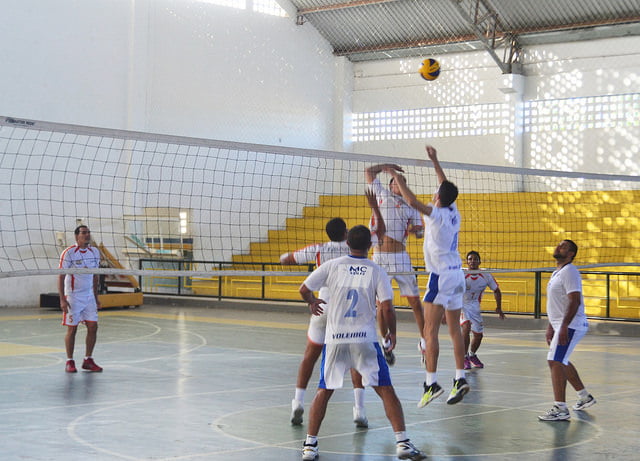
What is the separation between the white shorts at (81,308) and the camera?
12094mm

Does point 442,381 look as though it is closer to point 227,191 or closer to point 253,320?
point 253,320

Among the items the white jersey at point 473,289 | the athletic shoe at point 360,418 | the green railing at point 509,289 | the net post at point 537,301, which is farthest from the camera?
the green railing at point 509,289

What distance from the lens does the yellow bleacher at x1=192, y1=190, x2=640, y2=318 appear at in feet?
70.2

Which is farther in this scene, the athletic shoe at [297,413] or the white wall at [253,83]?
the white wall at [253,83]

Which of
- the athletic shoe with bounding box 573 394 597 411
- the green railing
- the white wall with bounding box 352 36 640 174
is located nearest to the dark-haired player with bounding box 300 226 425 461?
the athletic shoe with bounding box 573 394 597 411

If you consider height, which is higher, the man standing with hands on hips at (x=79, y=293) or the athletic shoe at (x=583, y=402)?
the man standing with hands on hips at (x=79, y=293)

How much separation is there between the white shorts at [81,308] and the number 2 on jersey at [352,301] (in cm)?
616

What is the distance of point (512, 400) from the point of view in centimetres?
988

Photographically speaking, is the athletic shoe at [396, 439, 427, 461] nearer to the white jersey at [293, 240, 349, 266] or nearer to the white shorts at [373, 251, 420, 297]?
the white jersey at [293, 240, 349, 266]

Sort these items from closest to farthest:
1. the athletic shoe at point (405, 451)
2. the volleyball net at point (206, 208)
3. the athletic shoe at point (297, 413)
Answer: the athletic shoe at point (405, 451), the athletic shoe at point (297, 413), the volleyball net at point (206, 208)

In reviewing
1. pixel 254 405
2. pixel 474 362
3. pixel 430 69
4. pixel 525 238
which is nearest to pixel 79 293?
pixel 254 405

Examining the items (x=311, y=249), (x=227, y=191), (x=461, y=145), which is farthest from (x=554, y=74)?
(x=311, y=249)

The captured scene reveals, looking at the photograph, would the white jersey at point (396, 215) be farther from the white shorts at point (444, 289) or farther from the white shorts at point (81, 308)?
the white shorts at point (81, 308)

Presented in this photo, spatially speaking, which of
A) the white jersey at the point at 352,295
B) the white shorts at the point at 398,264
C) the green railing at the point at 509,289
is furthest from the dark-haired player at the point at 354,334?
the green railing at the point at 509,289
